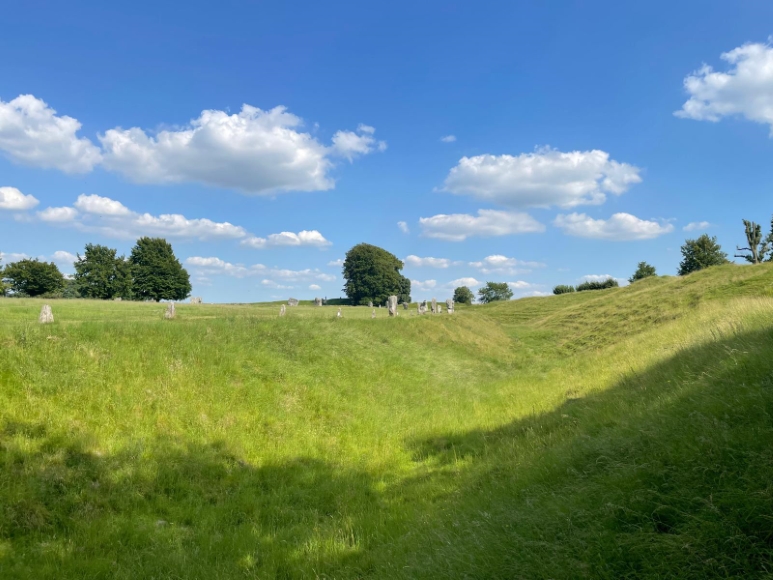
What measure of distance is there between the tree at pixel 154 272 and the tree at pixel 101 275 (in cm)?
129

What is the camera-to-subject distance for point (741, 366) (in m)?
5.45

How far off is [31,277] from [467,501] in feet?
246

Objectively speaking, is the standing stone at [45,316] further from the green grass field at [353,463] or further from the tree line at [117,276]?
the tree line at [117,276]

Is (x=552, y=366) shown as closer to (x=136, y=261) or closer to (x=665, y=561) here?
(x=665, y=561)

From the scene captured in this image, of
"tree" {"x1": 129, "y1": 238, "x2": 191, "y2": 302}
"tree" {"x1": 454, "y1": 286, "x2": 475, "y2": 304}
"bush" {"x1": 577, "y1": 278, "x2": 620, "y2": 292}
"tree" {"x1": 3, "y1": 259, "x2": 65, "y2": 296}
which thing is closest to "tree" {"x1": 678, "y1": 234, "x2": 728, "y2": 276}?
"bush" {"x1": 577, "y1": 278, "x2": 620, "y2": 292}

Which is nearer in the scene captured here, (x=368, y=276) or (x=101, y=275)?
(x=101, y=275)

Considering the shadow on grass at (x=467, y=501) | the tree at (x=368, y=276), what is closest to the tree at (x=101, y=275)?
the tree at (x=368, y=276)

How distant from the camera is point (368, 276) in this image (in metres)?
87.1

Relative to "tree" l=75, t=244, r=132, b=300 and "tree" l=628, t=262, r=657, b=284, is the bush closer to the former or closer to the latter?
"tree" l=628, t=262, r=657, b=284

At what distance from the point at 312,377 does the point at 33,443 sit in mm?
7141

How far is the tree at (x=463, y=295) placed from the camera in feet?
376

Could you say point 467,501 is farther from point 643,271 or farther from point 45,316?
point 643,271

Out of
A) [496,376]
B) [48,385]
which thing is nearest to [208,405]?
[48,385]

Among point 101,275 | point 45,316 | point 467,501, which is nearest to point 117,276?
point 101,275
